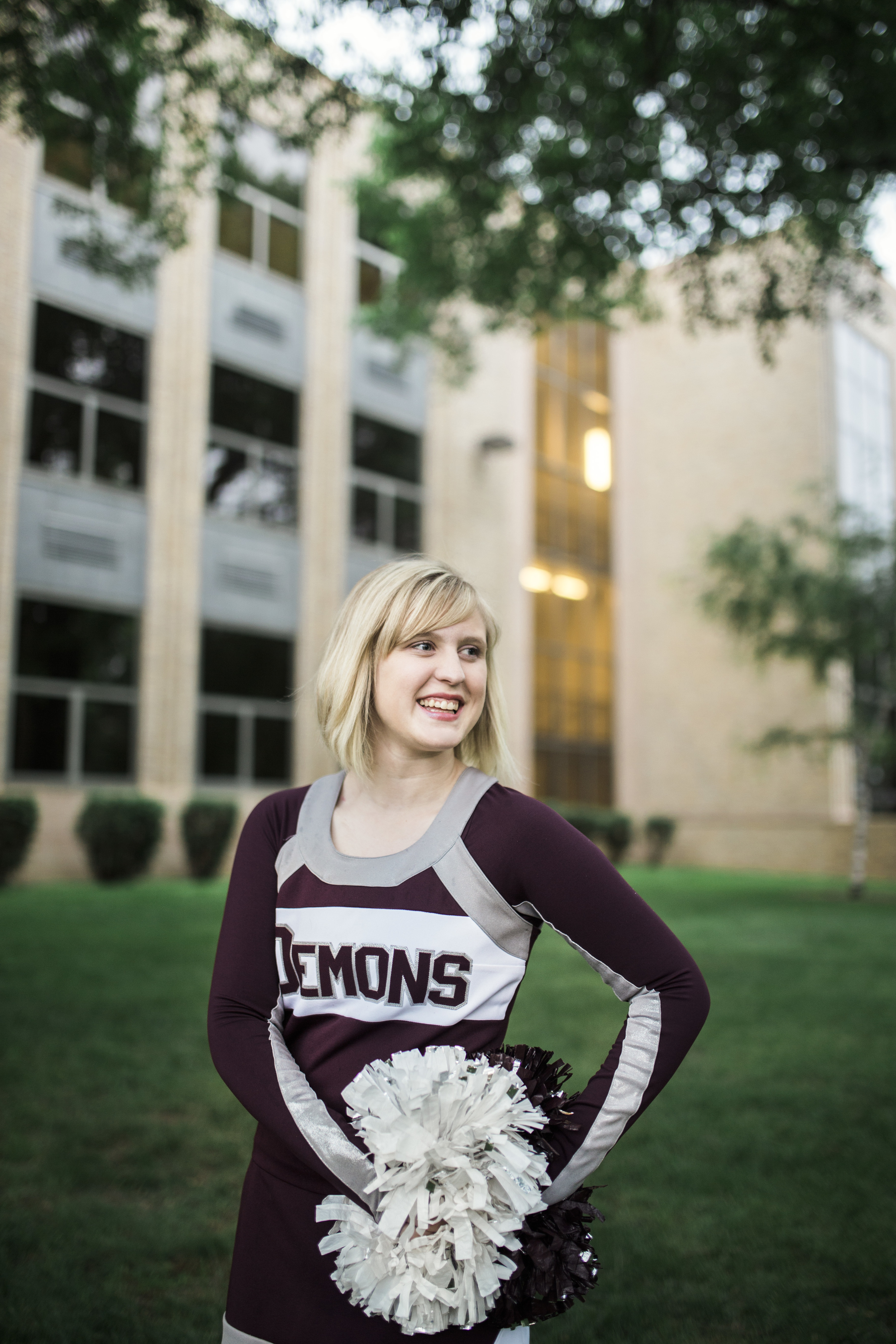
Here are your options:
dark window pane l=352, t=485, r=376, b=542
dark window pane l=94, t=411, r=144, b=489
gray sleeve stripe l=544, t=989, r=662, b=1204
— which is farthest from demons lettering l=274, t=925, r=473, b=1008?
dark window pane l=352, t=485, r=376, b=542

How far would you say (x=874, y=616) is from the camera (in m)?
17.3

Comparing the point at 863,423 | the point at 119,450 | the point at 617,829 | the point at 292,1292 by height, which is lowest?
the point at 617,829

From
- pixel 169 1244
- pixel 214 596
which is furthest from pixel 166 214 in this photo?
pixel 169 1244

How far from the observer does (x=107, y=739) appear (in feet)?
54.7

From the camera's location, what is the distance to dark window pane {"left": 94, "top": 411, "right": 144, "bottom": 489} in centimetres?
1705

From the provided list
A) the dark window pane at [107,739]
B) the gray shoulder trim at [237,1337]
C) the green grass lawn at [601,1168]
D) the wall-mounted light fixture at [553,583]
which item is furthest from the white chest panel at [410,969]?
the wall-mounted light fixture at [553,583]

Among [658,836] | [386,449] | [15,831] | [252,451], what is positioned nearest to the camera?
[15,831]

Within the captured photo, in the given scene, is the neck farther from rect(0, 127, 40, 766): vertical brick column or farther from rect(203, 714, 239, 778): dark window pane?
rect(203, 714, 239, 778): dark window pane

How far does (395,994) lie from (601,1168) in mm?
4099

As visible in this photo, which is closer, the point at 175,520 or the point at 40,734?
the point at 40,734

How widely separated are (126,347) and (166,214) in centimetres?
713

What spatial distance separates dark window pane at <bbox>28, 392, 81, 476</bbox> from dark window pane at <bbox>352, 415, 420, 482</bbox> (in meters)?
5.95

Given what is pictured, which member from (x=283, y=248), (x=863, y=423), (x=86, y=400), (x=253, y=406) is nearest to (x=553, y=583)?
(x=863, y=423)

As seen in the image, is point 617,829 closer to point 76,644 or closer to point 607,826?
point 607,826
